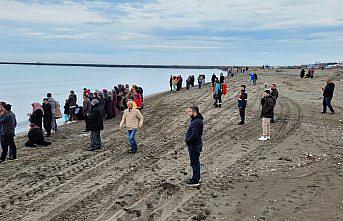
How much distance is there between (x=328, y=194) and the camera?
6.81 m

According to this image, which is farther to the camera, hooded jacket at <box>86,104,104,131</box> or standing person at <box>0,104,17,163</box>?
hooded jacket at <box>86,104,104,131</box>

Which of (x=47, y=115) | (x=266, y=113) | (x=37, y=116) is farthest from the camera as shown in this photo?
(x=47, y=115)

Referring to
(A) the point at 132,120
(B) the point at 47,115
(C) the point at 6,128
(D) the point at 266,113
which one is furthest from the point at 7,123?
(D) the point at 266,113

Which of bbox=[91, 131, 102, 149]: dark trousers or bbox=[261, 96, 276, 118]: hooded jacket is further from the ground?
bbox=[261, 96, 276, 118]: hooded jacket

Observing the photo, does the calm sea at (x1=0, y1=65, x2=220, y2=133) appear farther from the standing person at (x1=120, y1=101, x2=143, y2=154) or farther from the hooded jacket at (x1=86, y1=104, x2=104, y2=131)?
the standing person at (x1=120, y1=101, x2=143, y2=154)

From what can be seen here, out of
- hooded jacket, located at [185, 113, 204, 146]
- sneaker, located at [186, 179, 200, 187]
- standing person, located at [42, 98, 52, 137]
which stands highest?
hooded jacket, located at [185, 113, 204, 146]

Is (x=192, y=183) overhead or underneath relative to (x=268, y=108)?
underneath

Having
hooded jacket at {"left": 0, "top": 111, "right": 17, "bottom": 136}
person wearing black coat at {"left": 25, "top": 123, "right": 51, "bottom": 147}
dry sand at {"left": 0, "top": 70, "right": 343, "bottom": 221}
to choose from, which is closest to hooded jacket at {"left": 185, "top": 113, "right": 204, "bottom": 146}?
dry sand at {"left": 0, "top": 70, "right": 343, "bottom": 221}

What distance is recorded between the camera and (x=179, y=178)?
790 cm

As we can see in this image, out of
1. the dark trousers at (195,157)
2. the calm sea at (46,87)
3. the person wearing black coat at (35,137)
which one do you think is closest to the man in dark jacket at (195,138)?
the dark trousers at (195,157)

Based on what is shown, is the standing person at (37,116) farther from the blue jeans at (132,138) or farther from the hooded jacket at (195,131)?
the hooded jacket at (195,131)

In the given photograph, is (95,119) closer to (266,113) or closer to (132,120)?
(132,120)

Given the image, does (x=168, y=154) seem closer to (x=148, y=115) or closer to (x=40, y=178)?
Answer: (x=40, y=178)

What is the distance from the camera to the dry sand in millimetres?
6258
